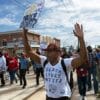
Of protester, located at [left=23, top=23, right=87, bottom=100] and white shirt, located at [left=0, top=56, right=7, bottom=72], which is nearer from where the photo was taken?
protester, located at [left=23, top=23, right=87, bottom=100]

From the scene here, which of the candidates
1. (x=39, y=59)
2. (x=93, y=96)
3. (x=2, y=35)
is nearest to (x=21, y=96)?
(x=93, y=96)

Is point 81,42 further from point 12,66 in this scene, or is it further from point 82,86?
point 12,66

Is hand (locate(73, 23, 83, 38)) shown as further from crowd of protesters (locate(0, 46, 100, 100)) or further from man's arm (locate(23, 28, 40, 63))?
crowd of protesters (locate(0, 46, 100, 100))

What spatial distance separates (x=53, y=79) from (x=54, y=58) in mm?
325

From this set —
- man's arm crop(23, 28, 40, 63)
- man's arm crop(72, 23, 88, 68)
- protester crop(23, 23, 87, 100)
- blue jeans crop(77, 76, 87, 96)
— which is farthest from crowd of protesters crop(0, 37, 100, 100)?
man's arm crop(72, 23, 88, 68)

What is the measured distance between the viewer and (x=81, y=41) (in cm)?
552

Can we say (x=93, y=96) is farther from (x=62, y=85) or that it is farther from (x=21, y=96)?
(x=62, y=85)

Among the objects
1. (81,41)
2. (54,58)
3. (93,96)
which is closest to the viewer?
(81,41)

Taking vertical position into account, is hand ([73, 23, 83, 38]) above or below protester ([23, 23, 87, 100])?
above

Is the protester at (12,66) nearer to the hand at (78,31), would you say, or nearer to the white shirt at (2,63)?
the white shirt at (2,63)

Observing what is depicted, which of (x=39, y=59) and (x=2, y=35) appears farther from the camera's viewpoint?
(x=2, y=35)

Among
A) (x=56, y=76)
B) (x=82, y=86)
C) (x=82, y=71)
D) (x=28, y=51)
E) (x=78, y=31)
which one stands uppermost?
(x=78, y=31)

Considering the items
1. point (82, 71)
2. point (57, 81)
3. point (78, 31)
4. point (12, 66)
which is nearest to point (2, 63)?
point (12, 66)

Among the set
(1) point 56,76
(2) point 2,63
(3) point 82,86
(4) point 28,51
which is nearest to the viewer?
(1) point 56,76
